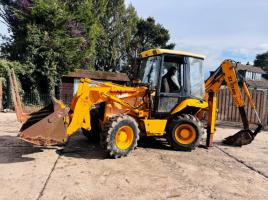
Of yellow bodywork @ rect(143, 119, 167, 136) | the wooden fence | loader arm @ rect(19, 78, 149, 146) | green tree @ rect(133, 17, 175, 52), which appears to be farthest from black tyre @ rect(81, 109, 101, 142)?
green tree @ rect(133, 17, 175, 52)

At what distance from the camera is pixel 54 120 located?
6.57 m

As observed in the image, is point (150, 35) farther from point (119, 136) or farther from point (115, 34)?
point (119, 136)

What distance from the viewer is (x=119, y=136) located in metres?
7.21

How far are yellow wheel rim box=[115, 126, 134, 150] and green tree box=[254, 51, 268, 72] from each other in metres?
74.1

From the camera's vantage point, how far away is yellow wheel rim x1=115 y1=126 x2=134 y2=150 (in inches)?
283

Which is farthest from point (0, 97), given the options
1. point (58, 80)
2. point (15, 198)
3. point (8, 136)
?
point (15, 198)

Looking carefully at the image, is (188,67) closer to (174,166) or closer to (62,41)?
(174,166)

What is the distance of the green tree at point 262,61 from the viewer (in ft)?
247

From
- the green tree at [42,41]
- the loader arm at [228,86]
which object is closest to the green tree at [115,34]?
the green tree at [42,41]

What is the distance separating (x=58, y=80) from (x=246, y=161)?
16.3m

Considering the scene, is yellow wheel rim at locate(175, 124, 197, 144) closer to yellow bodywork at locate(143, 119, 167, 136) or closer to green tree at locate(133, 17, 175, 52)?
yellow bodywork at locate(143, 119, 167, 136)

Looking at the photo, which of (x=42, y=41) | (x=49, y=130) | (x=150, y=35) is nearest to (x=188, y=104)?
(x=49, y=130)

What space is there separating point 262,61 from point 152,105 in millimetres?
74688

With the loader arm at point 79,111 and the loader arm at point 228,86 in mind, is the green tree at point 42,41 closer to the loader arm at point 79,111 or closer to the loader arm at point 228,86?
the loader arm at point 228,86
